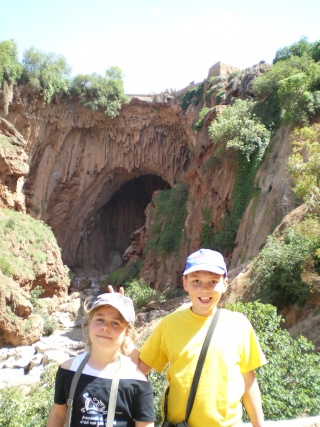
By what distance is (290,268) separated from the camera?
9.52 metres

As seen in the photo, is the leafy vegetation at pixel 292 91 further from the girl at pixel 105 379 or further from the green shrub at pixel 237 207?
the girl at pixel 105 379

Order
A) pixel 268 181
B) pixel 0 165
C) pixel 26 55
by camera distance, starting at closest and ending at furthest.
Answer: pixel 268 181
pixel 0 165
pixel 26 55

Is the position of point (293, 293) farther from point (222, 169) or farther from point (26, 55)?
point (26, 55)

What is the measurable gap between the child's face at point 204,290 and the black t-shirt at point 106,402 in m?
0.62

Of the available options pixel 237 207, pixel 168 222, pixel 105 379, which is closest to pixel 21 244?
pixel 168 222

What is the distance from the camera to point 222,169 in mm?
21906

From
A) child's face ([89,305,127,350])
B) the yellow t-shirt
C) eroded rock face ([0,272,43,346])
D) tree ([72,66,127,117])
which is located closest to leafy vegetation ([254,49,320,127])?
tree ([72,66,127,117])

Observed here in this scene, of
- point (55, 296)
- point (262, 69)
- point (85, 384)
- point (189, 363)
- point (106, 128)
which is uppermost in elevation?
point (262, 69)

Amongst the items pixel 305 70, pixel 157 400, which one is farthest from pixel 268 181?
pixel 157 400

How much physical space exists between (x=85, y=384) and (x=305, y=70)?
20069 millimetres

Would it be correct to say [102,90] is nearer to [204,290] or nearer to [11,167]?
[11,167]

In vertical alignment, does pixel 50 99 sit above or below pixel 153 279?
above

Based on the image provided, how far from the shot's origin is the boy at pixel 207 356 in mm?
2424

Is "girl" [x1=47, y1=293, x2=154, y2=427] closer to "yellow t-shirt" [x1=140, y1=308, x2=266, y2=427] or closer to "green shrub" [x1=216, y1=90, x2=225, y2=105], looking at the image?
"yellow t-shirt" [x1=140, y1=308, x2=266, y2=427]
